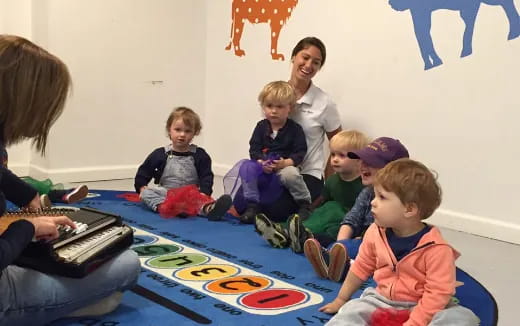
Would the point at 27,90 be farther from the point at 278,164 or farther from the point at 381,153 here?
the point at 278,164

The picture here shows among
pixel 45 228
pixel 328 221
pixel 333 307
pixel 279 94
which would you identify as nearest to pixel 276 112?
pixel 279 94

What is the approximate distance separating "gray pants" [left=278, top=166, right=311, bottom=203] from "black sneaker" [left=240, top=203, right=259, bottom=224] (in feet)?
0.51

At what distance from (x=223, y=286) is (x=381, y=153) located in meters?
0.61

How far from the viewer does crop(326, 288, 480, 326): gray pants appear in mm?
1235

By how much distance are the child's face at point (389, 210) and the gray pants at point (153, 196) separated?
4.59ft

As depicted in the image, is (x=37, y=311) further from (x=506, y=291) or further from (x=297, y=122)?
(x=297, y=122)

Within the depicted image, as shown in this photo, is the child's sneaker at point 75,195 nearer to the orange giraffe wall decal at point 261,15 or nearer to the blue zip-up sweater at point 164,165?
the blue zip-up sweater at point 164,165

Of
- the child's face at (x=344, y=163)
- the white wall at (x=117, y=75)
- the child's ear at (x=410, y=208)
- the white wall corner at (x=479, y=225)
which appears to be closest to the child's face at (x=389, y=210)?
the child's ear at (x=410, y=208)

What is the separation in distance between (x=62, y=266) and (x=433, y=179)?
0.81 m

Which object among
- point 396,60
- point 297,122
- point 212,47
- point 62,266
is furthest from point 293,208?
point 212,47

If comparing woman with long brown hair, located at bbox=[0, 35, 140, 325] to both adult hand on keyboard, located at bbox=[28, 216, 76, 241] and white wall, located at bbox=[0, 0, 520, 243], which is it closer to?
adult hand on keyboard, located at bbox=[28, 216, 76, 241]

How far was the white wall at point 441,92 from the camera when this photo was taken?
2350 mm

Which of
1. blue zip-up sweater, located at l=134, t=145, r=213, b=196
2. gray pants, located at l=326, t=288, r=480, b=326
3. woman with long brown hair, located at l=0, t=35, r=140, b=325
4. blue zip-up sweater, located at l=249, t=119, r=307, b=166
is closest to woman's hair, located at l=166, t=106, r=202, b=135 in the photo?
blue zip-up sweater, located at l=134, t=145, r=213, b=196

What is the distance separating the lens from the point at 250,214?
7.92 ft
